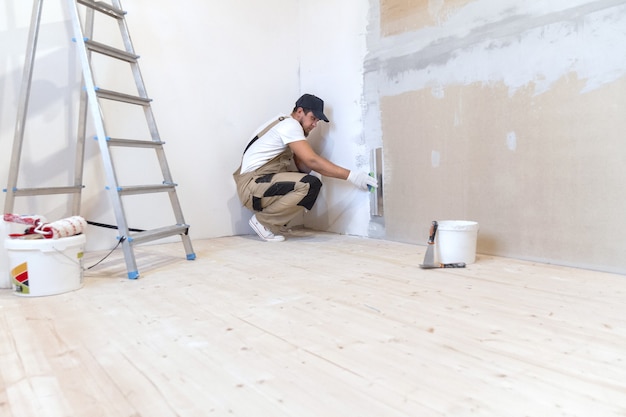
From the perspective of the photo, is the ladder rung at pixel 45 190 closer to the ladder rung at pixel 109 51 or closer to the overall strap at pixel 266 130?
the ladder rung at pixel 109 51

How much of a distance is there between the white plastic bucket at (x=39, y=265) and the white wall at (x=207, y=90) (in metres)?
1.02

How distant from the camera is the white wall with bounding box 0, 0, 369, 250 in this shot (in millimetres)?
2805

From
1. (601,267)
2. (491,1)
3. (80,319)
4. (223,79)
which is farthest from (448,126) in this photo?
(80,319)

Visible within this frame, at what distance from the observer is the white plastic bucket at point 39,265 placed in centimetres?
189

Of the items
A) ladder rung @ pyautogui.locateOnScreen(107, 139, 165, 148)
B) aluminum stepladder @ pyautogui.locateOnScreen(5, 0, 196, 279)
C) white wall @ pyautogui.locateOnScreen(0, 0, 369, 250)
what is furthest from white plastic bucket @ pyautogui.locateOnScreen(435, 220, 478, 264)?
ladder rung @ pyautogui.locateOnScreen(107, 139, 165, 148)

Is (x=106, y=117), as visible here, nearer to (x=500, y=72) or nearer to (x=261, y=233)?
(x=261, y=233)

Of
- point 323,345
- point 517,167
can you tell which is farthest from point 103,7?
point 517,167

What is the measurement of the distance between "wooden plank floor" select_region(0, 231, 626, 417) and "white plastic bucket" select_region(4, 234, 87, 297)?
2.3 inches

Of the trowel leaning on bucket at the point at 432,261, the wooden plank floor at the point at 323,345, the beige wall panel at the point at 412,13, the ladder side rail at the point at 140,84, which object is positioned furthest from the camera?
the beige wall panel at the point at 412,13

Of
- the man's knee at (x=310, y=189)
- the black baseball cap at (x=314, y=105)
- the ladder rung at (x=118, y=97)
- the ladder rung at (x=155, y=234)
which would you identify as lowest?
the ladder rung at (x=155, y=234)

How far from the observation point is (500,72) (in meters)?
2.46

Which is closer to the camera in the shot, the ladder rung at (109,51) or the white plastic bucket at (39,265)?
the white plastic bucket at (39,265)

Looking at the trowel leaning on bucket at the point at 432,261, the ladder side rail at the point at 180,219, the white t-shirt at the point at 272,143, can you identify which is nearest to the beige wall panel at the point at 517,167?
the trowel leaning on bucket at the point at 432,261

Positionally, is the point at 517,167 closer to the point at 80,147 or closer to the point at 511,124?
the point at 511,124
